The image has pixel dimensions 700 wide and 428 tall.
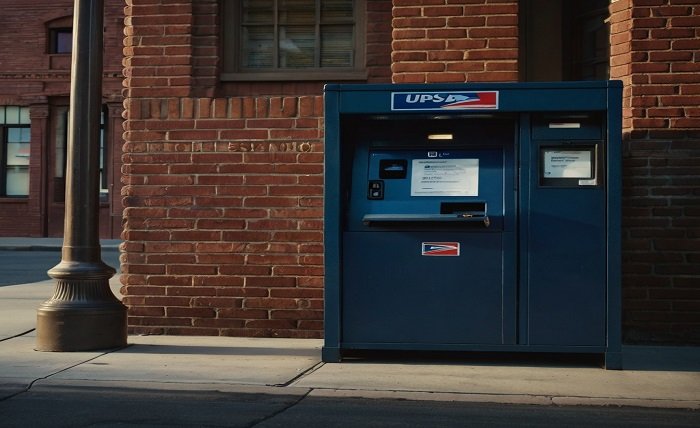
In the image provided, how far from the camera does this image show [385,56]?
9516 millimetres

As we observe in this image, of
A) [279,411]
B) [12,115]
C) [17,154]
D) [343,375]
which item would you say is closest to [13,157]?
[17,154]

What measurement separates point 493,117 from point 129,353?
3.54 metres

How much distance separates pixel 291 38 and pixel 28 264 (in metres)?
13.0

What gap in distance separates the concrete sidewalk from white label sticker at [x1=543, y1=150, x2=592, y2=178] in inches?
59.1

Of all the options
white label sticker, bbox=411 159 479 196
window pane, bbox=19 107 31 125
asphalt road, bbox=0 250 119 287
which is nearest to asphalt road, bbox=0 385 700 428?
white label sticker, bbox=411 159 479 196

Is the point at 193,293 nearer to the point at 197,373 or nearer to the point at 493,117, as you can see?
the point at 197,373

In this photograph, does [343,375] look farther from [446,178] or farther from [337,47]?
[337,47]

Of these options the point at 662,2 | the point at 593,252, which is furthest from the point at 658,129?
the point at 593,252

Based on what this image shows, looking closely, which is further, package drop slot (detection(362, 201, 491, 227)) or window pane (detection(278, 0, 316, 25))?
window pane (detection(278, 0, 316, 25))

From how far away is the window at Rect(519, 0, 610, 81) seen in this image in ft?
33.3

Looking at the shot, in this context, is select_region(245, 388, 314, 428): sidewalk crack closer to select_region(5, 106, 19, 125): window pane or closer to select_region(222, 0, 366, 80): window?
select_region(222, 0, 366, 80): window

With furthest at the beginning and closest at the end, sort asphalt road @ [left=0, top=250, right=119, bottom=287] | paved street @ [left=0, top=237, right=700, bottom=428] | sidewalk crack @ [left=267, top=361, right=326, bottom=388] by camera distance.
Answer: asphalt road @ [left=0, top=250, right=119, bottom=287], sidewalk crack @ [left=267, top=361, right=326, bottom=388], paved street @ [left=0, top=237, right=700, bottom=428]

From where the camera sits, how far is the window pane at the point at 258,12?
986cm

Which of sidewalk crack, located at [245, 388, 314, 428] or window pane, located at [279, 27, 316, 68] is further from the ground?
window pane, located at [279, 27, 316, 68]
